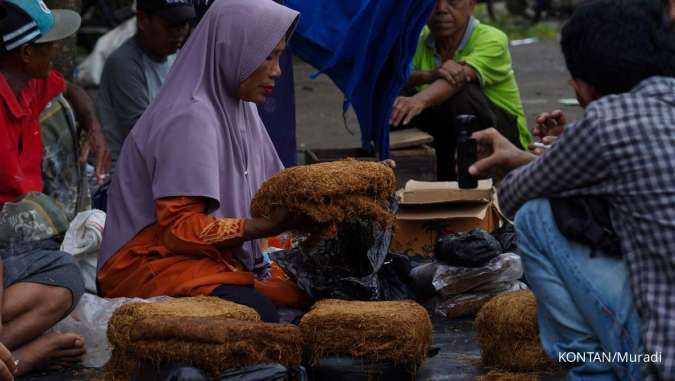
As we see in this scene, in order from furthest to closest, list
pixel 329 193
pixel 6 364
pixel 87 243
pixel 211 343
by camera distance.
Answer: pixel 87 243, pixel 329 193, pixel 6 364, pixel 211 343

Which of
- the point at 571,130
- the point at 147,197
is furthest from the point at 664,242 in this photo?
the point at 147,197

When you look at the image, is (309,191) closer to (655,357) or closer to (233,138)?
(233,138)

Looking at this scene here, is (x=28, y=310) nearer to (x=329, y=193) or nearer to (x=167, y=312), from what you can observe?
(x=167, y=312)

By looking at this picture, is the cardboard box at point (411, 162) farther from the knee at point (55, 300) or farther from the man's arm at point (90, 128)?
the knee at point (55, 300)

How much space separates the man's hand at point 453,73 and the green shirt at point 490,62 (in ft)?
0.23

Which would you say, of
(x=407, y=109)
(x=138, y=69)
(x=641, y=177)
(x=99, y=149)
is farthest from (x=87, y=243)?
(x=641, y=177)

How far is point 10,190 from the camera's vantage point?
168 inches

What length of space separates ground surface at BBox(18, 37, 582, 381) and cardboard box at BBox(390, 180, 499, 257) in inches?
27.9

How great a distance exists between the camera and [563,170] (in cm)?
310

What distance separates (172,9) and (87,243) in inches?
59.1

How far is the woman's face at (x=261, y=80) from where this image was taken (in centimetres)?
423

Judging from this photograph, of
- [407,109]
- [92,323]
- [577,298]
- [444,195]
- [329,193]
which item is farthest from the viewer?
[407,109]

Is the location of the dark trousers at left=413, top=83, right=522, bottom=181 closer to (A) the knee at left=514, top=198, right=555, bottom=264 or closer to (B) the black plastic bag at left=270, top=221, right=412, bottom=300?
(B) the black plastic bag at left=270, top=221, right=412, bottom=300

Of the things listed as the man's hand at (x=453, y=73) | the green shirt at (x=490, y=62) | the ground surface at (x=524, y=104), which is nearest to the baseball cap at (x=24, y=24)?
the ground surface at (x=524, y=104)
